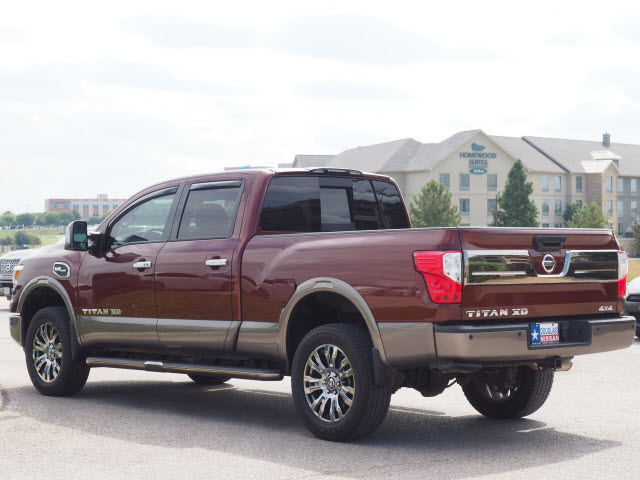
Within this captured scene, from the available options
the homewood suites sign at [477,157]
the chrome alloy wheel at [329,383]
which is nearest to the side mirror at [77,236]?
the chrome alloy wheel at [329,383]

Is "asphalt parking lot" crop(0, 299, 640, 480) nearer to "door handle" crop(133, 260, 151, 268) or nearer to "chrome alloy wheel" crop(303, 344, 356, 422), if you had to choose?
"chrome alloy wheel" crop(303, 344, 356, 422)

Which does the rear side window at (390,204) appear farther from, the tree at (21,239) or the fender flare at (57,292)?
the tree at (21,239)

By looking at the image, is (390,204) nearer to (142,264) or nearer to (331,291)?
(331,291)

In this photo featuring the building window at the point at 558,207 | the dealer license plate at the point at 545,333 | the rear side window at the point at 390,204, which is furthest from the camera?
the building window at the point at 558,207

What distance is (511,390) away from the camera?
8.03m

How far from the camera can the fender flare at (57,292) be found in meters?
9.30

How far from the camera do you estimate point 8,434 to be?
24.1ft

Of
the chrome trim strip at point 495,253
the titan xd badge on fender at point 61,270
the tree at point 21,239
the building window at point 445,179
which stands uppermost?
the building window at point 445,179

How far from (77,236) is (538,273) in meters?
4.52

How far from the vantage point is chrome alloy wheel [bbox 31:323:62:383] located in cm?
947

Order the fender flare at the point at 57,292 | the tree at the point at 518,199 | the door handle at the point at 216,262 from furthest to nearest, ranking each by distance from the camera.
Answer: the tree at the point at 518,199, the fender flare at the point at 57,292, the door handle at the point at 216,262

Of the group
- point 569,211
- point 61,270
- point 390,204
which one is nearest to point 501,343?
point 390,204

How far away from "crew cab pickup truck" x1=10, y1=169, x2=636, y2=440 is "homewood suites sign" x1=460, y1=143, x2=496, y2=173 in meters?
93.1

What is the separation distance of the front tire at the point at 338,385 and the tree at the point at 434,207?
270 ft
